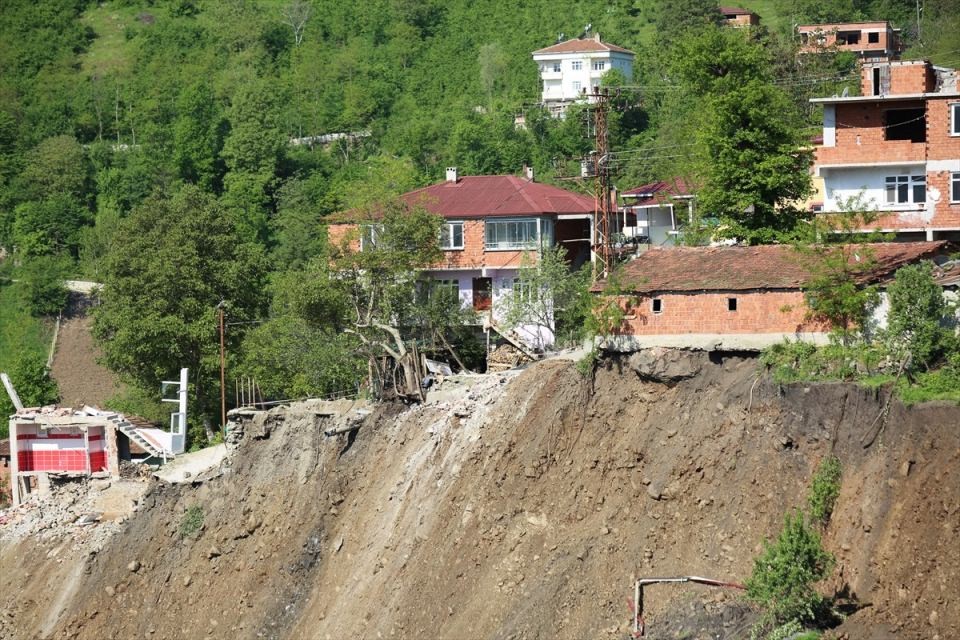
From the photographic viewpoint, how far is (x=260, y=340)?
56469 millimetres

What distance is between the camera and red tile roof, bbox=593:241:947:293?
40.3 m

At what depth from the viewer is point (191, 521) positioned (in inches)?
1969

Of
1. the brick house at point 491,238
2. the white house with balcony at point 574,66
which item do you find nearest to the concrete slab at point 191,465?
the brick house at point 491,238

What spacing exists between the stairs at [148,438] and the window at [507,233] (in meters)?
11.7

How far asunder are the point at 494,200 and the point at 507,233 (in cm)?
159

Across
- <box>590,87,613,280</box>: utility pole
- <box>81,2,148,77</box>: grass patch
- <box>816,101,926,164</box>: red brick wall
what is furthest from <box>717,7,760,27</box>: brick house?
<box>816,101,926,164</box>: red brick wall

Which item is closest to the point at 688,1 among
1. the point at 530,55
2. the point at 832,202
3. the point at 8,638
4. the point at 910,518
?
the point at 530,55

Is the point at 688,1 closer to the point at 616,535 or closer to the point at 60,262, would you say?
the point at 60,262

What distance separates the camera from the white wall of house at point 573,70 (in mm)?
95375

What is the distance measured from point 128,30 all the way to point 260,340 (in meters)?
71.8

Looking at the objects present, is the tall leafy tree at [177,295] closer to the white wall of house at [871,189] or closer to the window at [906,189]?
the white wall of house at [871,189]

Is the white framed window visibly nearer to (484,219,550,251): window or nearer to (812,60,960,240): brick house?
(484,219,550,251): window

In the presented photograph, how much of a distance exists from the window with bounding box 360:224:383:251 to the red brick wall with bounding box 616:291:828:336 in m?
11.9

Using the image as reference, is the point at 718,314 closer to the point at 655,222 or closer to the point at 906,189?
the point at 906,189
